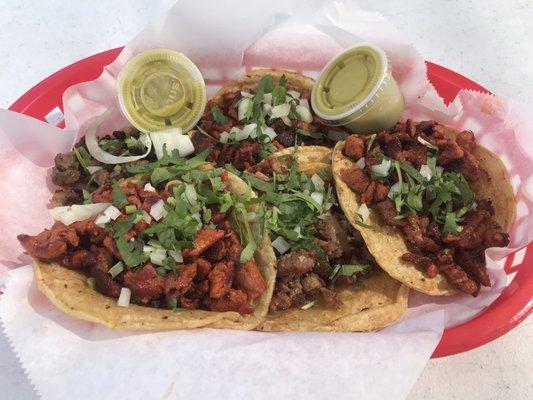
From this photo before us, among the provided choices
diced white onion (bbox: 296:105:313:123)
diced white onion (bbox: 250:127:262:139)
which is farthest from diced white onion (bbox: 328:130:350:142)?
diced white onion (bbox: 250:127:262:139)

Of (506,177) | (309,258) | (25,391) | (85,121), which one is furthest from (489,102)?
(25,391)

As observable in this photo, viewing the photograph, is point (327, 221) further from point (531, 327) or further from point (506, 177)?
point (531, 327)

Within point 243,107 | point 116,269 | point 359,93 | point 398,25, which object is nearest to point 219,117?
point 243,107

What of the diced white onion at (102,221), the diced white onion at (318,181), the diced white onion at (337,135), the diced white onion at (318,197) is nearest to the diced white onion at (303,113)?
the diced white onion at (337,135)

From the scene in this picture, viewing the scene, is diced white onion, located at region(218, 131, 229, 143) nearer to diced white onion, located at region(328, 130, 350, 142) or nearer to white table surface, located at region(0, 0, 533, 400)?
diced white onion, located at region(328, 130, 350, 142)

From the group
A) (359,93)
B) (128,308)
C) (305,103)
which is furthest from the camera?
(305,103)

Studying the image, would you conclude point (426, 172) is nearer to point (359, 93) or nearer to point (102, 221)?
point (359, 93)

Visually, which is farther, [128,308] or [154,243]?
[154,243]
